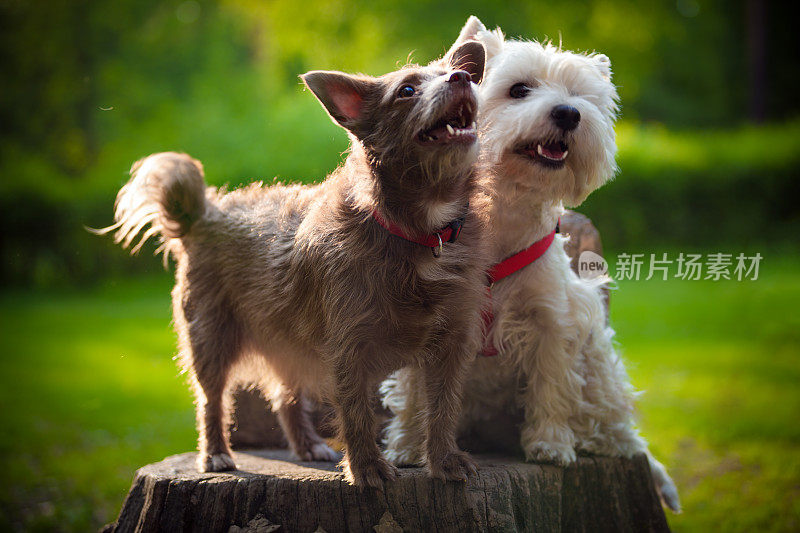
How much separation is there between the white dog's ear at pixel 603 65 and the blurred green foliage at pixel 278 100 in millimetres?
8114

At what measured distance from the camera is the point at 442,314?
270 centimetres

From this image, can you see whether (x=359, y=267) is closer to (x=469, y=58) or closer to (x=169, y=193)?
(x=469, y=58)

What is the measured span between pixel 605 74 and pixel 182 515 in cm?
273

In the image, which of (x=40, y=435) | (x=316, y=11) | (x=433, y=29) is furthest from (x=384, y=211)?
(x=316, y=11)

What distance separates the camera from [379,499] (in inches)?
109

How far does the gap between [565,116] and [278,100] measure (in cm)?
1702

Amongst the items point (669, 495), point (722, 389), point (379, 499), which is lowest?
point (379, 499)

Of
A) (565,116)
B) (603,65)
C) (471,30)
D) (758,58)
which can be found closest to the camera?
(565,116)

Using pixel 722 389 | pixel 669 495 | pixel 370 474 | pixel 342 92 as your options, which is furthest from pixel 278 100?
pixel 370 474

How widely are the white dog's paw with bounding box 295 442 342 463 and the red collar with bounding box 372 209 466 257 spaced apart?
1.45 m

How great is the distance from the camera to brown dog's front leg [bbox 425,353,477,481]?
2.82 meters

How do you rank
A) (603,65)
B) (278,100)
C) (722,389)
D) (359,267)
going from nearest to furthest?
(359,267), (603,65), (722,389), (278,100)

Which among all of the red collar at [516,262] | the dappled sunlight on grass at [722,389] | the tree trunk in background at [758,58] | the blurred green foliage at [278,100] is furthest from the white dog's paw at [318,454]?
the tree trunk in background at [758,58]

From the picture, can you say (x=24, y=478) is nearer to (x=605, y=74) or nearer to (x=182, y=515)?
(x=182, y=515)
